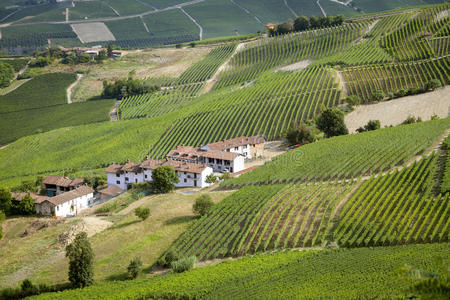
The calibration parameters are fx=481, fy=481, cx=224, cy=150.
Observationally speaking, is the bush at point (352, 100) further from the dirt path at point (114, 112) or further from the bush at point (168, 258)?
the bush at point (168, 258)

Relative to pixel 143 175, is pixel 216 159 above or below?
above

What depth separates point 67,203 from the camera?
59.3 meters

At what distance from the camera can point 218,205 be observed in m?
52.7

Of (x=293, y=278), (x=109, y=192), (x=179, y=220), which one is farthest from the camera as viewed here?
(x=109, y=192)

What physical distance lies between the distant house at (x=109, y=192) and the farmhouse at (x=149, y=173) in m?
1.41

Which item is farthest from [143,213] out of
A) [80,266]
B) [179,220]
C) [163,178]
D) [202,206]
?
[80,266]

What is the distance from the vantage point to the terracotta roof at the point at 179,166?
63653mm

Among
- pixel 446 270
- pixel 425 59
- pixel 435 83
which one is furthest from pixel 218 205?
pixel 425 59

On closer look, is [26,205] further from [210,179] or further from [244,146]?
[244,146]

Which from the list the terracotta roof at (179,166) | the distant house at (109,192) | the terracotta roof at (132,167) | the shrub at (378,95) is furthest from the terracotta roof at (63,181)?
the shrub at (378,95)

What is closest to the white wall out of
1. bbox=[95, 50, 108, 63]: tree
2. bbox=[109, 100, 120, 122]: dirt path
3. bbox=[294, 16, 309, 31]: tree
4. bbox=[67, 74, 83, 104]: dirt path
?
bbox=[109, 100, 120, 122]: dirt path

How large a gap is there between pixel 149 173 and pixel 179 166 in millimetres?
4483

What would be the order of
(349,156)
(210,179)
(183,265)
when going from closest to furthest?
(183,265) < (349,156) < (210,179)

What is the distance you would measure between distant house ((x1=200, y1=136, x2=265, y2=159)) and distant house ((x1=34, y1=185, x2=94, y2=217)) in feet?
64.7
